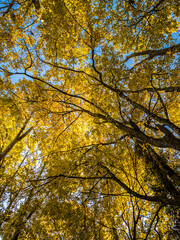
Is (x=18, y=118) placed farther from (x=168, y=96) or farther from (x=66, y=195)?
(x=168, y=96)

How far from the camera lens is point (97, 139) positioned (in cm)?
582

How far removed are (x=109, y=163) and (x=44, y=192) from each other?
8.83 ft

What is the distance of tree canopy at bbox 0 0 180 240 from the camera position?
3.79 metres

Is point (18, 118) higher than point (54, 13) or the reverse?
the reverse

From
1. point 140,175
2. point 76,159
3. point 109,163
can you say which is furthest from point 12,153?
point 140,175

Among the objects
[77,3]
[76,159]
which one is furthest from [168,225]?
[77,3]

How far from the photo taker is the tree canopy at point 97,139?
3.79m

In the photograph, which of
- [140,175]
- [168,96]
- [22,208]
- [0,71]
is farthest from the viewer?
[168,96]

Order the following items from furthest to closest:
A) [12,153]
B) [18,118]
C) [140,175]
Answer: [12,153] < [18,118] < [140,175]

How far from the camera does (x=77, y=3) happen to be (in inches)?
185

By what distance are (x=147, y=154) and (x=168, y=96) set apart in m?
3.35

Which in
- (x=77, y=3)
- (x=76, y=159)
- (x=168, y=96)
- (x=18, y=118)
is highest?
(x=77, y=3)

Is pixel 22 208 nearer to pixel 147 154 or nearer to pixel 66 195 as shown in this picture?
pixel 66 195

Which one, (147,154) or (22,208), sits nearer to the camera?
(22,208)
